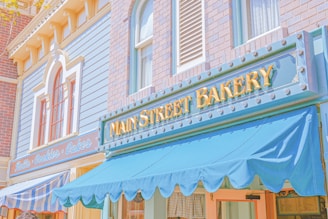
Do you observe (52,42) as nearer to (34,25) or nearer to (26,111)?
(34,25)

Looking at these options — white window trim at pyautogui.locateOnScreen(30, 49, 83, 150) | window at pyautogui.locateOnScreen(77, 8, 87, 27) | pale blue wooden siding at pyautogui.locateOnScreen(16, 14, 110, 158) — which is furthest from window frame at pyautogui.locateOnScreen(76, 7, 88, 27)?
white window trim at pyautogui.locateOnScreen(30, 49, 83, 150)

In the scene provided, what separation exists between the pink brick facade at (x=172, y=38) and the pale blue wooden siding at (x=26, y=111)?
4.67 meters

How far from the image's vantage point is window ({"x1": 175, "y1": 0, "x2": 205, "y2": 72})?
21.8 ft

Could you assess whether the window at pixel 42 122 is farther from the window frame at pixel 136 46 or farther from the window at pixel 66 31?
the window frame at pixel 136 46

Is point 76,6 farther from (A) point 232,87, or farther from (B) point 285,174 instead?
(B) point 285,174

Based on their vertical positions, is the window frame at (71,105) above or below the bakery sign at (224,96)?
above

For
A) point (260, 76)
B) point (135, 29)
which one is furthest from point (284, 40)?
A: point (135, 29)

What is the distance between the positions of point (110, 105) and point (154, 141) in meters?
1.98

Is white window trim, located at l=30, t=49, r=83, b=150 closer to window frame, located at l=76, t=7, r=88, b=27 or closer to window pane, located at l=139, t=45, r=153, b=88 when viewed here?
window frame, located at l=76, t=7, r=88, b=27

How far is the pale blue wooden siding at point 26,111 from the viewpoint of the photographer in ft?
41.6

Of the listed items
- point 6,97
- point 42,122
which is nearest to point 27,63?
point 6,97

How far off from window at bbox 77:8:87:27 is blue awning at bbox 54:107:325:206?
201 inches

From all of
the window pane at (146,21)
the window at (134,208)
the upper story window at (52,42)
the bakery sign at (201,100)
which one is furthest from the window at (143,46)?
the upper story window at (52,42)

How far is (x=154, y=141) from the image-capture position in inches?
271
